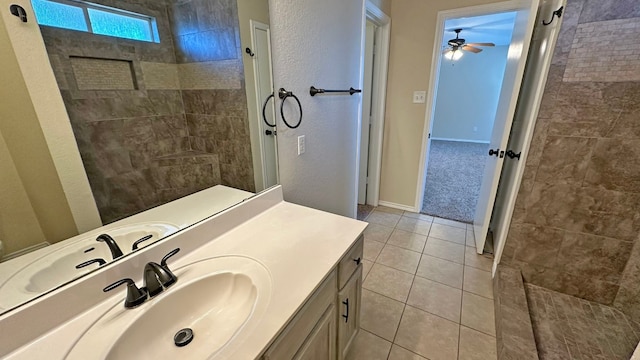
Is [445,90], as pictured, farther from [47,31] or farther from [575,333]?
[47,31]

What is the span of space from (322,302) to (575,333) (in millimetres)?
1674

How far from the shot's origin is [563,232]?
177 cm

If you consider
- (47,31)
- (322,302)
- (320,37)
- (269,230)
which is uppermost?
(320,37)

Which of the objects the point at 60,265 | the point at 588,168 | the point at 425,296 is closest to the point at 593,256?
the point at 588,168

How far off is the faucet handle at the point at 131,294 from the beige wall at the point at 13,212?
0.73ft

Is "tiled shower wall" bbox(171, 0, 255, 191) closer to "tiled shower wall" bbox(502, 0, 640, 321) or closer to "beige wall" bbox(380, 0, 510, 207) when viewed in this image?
"tiled shower wall" bbox(502, 0, 640, 321)

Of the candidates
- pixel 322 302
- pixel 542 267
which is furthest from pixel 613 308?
pixel 322 302

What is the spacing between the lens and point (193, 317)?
2.83 feet

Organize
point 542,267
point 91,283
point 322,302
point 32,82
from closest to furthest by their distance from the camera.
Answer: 1. point 32,82
2. point 91,283
3. point 322,302
4. point 542,267

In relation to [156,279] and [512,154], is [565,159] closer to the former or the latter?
[512,154]

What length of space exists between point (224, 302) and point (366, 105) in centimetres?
254

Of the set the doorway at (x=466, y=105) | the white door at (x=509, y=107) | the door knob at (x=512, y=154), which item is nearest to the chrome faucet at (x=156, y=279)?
the door knob at (x=512, y=154)

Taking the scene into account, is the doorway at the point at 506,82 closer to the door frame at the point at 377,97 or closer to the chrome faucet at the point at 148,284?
the door frame at the point at 377,97

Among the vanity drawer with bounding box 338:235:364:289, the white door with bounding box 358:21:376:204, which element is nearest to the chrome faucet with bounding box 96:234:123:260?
the vanity drawer with bounding box 338:235:364:289
